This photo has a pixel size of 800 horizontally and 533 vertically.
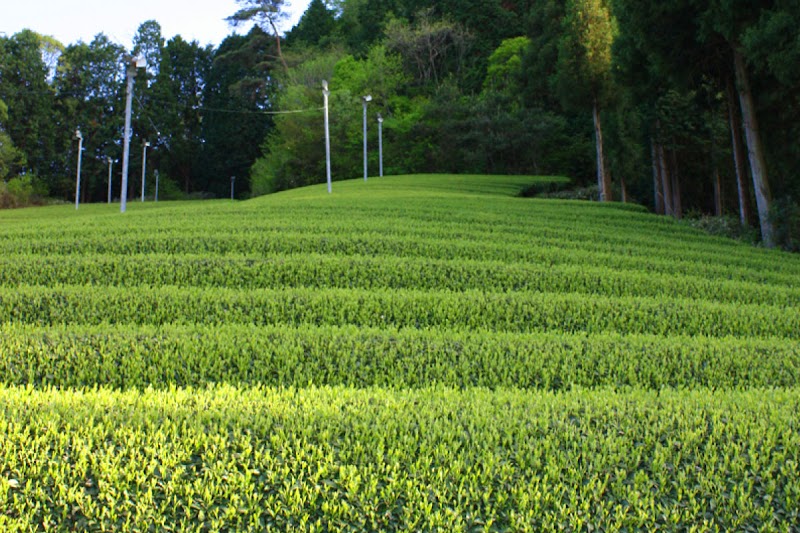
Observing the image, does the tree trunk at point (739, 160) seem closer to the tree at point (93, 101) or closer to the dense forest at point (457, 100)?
the dense forest at point (457, 100)

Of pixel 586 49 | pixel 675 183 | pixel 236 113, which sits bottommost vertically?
pixel 675 183

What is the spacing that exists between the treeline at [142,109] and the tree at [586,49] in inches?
1485

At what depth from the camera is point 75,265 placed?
27.5 feet

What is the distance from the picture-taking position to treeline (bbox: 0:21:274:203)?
166 ft

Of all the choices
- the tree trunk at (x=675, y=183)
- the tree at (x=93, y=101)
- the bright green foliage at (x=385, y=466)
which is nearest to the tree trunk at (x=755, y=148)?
the bright green foliage at (x=385, y=466)

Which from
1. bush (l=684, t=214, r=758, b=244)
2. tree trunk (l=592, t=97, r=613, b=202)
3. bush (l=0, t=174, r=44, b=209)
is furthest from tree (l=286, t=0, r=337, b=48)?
bush (l=684, t=214, r=758, b=244)

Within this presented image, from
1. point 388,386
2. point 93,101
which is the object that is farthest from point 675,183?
point 93,101

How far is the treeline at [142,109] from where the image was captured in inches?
1992

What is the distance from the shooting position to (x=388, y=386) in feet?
15.8

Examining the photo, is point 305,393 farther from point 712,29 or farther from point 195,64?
point 195,64

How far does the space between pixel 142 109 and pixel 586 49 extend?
47.1 metres

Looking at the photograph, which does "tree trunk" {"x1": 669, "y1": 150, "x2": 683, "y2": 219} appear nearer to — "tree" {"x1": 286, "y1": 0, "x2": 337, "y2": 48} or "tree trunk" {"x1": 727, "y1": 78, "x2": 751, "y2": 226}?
"tree trunk" {"x1": 727, "y1": 78, "x2": 751, "y2": 226}

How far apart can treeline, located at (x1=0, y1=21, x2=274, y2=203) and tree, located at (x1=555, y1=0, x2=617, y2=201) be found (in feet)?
124

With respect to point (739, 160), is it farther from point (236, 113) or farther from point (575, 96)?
point (236, 113)
